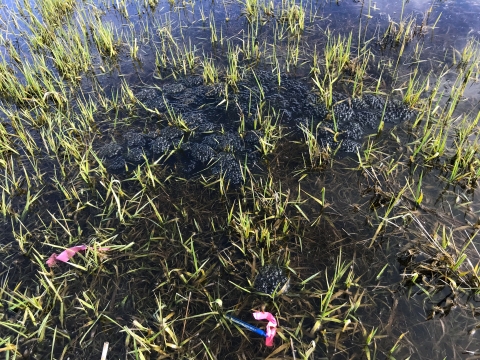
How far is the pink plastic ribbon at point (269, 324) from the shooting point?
2.17 metres

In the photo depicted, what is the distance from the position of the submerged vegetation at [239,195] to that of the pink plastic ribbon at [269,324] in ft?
0.18

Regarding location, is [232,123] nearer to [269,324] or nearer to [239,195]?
[239,195]

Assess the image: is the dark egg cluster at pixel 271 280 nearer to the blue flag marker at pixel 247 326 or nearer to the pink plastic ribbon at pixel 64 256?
the blue flag marker at pixel 247 326

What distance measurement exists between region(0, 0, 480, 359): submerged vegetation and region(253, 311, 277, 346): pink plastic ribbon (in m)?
0.06

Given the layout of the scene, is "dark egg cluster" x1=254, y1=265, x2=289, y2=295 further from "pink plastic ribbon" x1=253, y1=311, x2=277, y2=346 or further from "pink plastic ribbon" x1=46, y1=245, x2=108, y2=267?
"pink plastic ribbon" x1=46, y1=245, x2=108, y2=267

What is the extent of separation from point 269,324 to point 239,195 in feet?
4.02

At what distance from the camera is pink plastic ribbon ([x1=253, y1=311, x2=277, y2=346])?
217cm

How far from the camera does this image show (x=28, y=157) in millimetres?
3455

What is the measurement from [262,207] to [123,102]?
2.34m

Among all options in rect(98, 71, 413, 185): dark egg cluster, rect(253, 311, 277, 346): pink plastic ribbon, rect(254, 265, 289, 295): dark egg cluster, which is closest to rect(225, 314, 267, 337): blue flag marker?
rect(253, 311, 277, 346): pink plastic ribbon

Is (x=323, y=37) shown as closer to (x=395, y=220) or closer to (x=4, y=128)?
(x=395, y=220)

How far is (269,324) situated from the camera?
7.18 feet

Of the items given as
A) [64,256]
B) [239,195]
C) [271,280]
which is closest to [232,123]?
[239,195]

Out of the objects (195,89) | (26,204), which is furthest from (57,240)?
(195,89)
